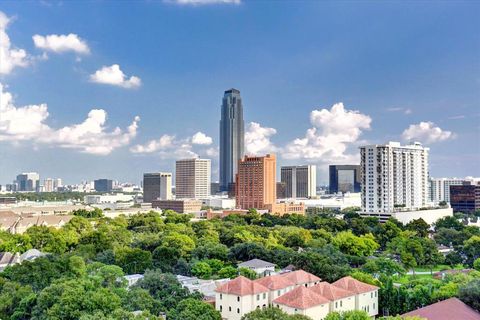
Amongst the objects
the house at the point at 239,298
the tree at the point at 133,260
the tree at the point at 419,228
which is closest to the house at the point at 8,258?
the tree at the point at 133,260

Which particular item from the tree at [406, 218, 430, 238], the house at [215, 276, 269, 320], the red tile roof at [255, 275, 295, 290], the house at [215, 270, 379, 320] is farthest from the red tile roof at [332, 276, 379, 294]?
the tree at [406, 218, 430, 238]

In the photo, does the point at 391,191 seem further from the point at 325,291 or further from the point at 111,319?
the point at 111,319

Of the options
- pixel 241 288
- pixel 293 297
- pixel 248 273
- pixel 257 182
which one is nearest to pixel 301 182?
pixel 257 182

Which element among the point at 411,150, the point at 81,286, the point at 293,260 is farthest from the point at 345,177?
the point at 81,286

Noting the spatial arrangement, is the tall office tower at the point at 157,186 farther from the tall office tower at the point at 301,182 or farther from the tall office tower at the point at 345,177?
the tall office tower at the point at 345,177

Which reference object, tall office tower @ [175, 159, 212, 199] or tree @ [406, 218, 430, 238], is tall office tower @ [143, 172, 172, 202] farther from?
tree @ [406, 218, 430, 238]

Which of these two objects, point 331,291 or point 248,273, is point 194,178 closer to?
point 248,273
